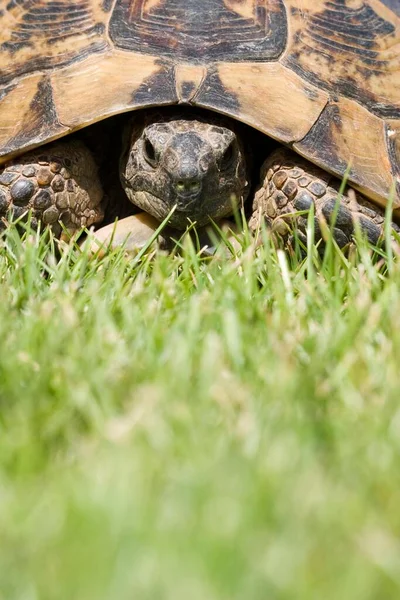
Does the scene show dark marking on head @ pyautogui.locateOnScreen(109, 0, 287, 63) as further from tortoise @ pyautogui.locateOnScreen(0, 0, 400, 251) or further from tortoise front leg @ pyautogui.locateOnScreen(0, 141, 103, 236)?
tortoise front leg @ pyautogui.locateOnScreen(0, 141, 103, 236)

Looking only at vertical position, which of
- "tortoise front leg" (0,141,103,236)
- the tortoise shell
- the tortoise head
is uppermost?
the tortoise shell

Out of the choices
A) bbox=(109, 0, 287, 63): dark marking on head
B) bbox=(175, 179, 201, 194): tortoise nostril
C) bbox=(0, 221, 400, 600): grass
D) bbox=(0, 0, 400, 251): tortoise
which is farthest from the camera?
bbox=(109, 0, 287, 63): dark marking on head

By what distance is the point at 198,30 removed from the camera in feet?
11.5

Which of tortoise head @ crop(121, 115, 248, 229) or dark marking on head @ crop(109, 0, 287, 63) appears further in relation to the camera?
dark marking on head @ crop(109, 0, 287, 63)

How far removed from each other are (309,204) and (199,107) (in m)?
0.54

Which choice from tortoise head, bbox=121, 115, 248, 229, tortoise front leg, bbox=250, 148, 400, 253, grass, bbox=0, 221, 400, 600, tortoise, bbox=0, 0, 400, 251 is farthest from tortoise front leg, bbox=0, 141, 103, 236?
grass, bbox=0, 221, 400, 600

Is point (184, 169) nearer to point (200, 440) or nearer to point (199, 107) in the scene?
point (199, 107)

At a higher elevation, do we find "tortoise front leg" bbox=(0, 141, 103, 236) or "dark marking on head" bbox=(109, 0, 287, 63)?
"dark marking on head" bbox=(109, 0, 287, 63)

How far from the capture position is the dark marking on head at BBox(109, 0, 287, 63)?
11.4 ft

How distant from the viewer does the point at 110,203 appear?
388 cm

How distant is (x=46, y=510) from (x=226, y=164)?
2197 millimetres

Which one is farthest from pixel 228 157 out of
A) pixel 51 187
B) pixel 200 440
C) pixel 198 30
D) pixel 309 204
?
pixel 200 440

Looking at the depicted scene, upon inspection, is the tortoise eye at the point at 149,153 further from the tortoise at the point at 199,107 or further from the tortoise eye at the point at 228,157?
the tortoise eye at the point at 228,157

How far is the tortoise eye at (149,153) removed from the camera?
343cm
